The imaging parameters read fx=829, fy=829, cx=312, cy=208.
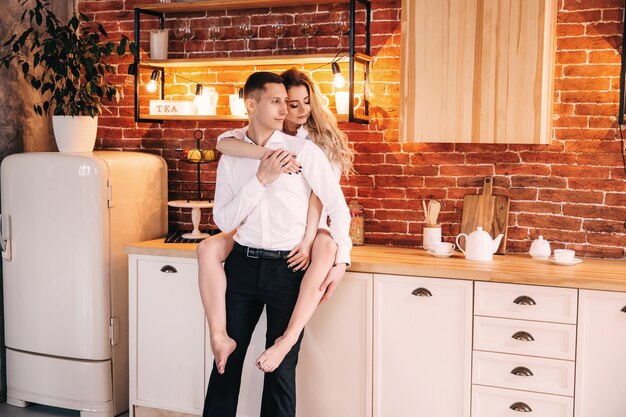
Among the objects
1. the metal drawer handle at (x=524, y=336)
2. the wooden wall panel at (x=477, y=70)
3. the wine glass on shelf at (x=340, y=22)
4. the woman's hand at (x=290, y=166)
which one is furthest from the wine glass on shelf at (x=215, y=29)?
the metal drawer handle at (x=524, y=336)

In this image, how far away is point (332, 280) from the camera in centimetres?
379

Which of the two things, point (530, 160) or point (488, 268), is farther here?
point (530, 160)

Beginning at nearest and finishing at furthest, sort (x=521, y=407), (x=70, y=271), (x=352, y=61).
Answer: (x=521, y=407)
(x=352, y=61)
(x=70, y=271)

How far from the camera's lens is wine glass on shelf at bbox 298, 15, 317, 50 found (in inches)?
187

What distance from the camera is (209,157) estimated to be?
4.80 meters

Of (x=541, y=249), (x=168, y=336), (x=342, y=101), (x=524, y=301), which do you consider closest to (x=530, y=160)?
(x=541, y=249)

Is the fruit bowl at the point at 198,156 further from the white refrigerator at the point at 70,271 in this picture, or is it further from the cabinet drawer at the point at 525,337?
the cabinet drawer at the point at 525,337

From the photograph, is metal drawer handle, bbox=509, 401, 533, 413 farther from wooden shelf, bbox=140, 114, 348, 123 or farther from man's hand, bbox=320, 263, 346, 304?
wooden shelf, bbox=140, 114, 348, 123

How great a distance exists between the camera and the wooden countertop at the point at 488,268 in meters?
3.68

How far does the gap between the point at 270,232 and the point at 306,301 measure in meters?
0.35

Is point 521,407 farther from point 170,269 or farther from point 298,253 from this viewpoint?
point 170,269

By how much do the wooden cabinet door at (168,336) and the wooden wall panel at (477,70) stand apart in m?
1.44

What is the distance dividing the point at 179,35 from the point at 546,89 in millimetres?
2268

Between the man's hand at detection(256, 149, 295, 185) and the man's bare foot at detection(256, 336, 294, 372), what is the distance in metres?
0.71
